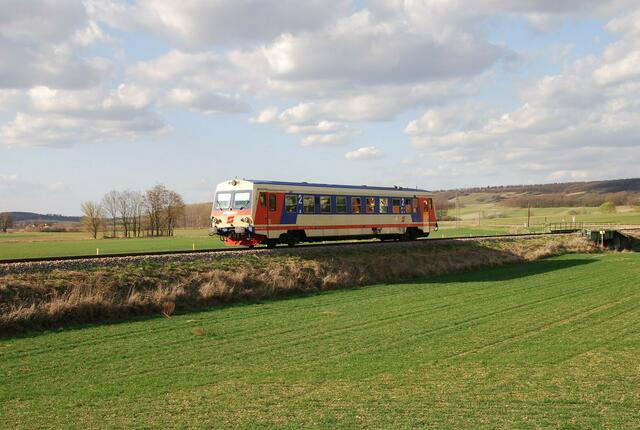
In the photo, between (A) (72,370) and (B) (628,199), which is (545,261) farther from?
(B) (628,199)

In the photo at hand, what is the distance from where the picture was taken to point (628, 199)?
544ft

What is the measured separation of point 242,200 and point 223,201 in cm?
144

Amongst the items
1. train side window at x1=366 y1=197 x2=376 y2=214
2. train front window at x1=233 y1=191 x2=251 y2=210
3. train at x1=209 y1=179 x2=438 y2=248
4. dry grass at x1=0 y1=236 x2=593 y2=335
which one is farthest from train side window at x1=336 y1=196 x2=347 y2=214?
train front window at x1=233 y1=191 x2=251 y2=210

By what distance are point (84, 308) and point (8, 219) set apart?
110m

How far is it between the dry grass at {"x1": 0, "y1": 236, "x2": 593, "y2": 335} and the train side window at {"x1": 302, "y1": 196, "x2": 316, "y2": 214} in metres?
2.30

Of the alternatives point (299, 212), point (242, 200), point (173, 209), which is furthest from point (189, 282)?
point (173, 209)

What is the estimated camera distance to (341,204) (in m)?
29.2

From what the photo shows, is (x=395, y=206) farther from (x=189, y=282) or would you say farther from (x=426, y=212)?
(x=189, y=282)

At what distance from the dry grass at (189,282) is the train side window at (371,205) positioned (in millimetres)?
2262

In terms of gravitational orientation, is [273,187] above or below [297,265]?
above

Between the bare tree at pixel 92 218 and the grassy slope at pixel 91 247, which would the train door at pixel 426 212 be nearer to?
the grassy slope at pixel 91 247

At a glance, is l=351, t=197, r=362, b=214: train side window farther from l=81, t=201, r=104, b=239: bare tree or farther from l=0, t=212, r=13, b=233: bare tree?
l=0, t=212, r=13, b=233: bare tree

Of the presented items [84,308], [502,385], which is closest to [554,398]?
[502,385]

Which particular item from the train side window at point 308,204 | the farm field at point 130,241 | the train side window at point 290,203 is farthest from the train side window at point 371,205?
the farm field at point 130,241
